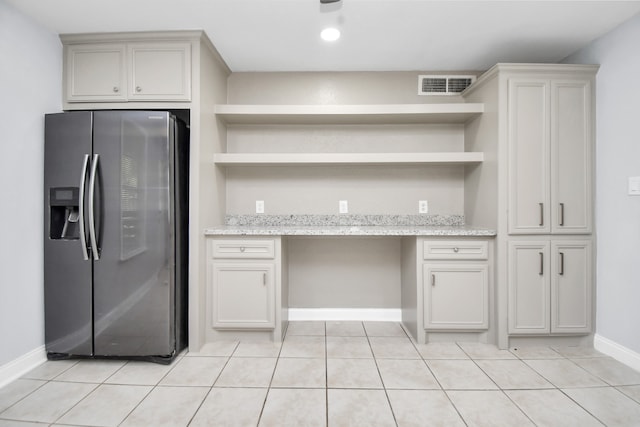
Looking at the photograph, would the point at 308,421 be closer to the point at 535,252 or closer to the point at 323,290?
the point at 323,290

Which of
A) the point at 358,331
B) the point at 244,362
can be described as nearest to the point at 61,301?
the point at 244,362

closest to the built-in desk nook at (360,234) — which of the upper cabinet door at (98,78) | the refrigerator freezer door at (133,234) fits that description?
the refrigerator freezer door at (133,234)

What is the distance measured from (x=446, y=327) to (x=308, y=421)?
1.40 m

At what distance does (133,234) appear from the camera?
2258 millimetres

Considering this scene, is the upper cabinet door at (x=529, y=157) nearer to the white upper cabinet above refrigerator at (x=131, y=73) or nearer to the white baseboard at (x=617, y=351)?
the white baseboard at (x=617, y=351)

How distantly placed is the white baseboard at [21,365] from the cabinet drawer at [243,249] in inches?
51.2

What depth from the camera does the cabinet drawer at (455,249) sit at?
260 centimetres

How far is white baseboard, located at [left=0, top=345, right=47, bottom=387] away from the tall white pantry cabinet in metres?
3.29

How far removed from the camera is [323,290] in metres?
3.24

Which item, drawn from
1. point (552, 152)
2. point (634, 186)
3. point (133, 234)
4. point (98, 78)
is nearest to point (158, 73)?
point (98, 78)

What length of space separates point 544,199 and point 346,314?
192 cm

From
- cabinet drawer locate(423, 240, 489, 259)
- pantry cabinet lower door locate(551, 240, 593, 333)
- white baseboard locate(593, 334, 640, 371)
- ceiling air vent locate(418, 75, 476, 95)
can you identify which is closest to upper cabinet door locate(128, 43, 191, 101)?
ceiling air vent locate(418, 75, 476, 95)

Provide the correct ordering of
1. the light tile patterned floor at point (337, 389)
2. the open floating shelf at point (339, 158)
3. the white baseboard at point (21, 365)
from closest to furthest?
the light tile patterned floor at point (337, 389)
the white baseboard at point (21, 365)
the open floating shelf at point (339, 158)

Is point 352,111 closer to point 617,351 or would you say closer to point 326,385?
point 326,385
